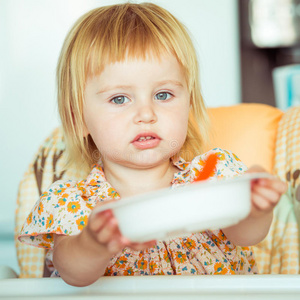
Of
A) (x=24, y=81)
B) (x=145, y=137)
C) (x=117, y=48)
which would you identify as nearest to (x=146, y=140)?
(x=145, y=137)

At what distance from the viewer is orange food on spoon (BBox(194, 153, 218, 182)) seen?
694mm

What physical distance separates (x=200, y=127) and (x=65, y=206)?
243 mm

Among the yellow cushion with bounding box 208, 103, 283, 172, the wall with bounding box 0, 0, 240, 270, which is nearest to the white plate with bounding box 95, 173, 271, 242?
the yellow cushion with bounding box 208, 103, 283, 172

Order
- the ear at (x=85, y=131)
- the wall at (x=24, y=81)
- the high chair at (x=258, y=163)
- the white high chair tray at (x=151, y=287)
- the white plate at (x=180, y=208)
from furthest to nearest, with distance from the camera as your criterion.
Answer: the wall at (x=24, y=81)
the high chair at (x=258, y=163)
the ear at (x=85, y=131)
the white high chair tray at (x=151, y=287)
the white plate at (x=180, y=208)

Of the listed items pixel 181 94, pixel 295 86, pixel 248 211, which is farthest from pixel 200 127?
pixel 295 86

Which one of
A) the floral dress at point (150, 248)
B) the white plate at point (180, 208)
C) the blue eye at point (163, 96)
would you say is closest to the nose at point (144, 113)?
the blue eye at point (163, 96)

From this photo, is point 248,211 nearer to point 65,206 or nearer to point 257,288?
point 257,288

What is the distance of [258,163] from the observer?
875 millimetres

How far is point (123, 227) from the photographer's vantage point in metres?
0.39

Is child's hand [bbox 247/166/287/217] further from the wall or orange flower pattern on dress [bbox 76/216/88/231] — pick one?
the wall

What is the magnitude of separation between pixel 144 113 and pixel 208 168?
156mm

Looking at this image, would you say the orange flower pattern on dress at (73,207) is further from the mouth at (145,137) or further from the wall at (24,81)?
the wall at (24,81)

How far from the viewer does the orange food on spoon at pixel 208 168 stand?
27.3 inches

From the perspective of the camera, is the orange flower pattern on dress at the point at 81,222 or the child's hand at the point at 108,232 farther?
the orange flower pattern on dress at the point at 81,222
